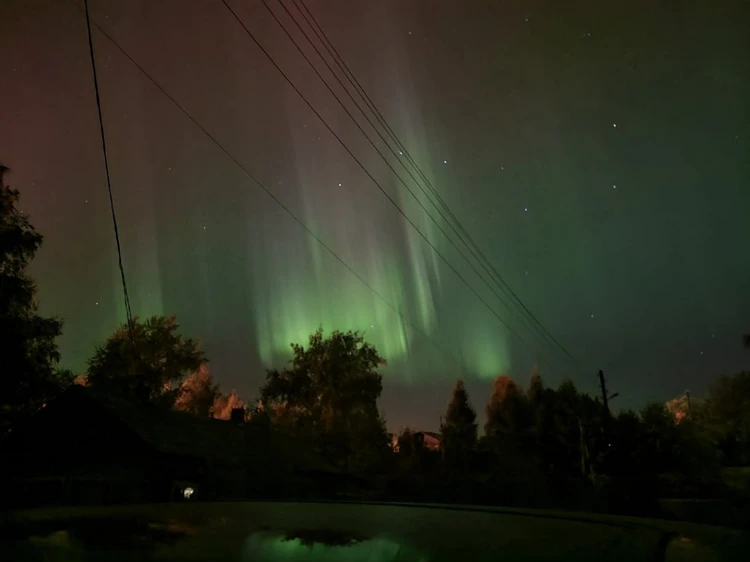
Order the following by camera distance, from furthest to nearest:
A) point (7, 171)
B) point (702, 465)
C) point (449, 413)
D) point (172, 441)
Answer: point (449, 413), point (702, 465), point (7, 171), point (172, 441)

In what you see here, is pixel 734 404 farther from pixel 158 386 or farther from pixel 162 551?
pixel 162 551

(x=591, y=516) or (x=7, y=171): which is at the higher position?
(x=7, y=171)

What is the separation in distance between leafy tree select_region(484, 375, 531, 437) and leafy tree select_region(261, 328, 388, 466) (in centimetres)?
1194

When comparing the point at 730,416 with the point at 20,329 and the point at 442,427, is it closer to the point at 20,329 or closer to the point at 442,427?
the point at 442,427

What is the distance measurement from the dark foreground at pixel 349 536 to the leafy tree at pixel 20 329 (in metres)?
25.3

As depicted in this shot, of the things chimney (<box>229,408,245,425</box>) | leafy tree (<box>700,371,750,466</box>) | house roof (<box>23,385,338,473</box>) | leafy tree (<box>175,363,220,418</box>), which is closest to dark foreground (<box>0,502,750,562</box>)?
house roof (<box>23,385,338,473</box>)

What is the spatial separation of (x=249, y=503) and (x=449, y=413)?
6840cm

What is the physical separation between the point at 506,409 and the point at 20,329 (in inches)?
1789

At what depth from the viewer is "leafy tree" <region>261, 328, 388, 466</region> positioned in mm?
65062

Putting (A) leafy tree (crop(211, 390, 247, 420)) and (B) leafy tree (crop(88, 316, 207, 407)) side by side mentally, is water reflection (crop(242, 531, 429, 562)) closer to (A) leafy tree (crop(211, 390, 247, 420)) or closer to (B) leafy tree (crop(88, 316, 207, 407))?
(B) leafy tree (crop(88, 316, 207, 407))

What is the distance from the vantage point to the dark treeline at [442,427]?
89.8 ft

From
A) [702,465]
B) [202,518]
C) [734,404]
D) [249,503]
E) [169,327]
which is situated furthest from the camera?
[169,327]

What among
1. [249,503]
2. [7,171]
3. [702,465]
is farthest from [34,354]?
[702,465]

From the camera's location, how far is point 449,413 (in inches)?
2835
